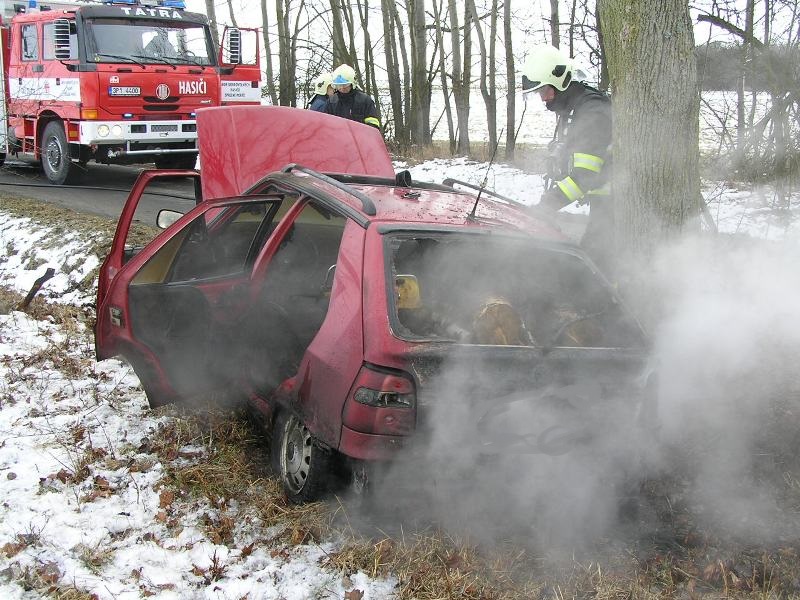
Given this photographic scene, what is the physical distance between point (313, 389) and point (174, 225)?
1652 millimetres

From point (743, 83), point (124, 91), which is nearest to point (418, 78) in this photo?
point (124, 91)

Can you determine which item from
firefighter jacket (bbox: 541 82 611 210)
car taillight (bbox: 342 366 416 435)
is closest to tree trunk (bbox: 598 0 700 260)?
firefighter jacket (bbox: 541 82 611 210)

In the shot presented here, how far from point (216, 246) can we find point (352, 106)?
513cm

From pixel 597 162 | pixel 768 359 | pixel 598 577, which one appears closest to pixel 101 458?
pixel 598 577

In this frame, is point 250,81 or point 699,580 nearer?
point 699,580

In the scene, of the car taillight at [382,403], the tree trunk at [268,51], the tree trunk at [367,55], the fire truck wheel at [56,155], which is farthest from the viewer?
the tree trunk at [268,51]

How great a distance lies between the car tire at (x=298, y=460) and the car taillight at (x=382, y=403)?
380 mm

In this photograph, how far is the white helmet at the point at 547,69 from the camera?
5.11 m

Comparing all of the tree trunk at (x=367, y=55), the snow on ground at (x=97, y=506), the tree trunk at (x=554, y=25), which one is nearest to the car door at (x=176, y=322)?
the snow on ground at (x=97, y=506)

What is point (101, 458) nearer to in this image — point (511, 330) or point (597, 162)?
point (511, 330)

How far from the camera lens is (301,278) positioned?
468cm

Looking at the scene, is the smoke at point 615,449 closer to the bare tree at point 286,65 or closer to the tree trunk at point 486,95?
the tree trunk at point 486,95

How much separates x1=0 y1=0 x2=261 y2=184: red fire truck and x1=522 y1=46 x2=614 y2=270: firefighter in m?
7.72

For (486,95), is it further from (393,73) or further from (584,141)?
(584,141)
